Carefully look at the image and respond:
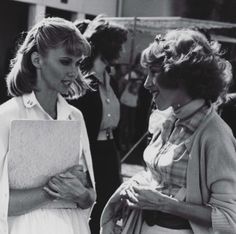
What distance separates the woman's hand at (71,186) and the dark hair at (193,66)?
56cm

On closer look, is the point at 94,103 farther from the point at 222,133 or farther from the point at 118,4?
the point at 118,4

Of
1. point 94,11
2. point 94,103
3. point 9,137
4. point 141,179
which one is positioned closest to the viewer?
point 9,137

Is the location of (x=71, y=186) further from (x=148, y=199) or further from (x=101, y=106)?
(x=101, y=106)

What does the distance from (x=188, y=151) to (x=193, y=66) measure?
37 cm

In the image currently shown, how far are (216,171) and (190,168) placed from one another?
0.40 ft

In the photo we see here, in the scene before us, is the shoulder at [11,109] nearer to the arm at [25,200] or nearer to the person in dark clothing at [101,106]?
the arm at [25,200]

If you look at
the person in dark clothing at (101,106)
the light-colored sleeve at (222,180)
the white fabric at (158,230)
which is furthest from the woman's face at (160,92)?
the person in dark clothing at (101,106)

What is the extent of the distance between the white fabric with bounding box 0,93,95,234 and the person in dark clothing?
180 centimetres

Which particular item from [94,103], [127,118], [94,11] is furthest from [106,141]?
[94,11]

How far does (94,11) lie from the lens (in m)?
14.8

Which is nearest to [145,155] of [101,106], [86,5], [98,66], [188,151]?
[188,151]

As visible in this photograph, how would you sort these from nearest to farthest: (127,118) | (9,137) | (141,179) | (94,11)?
(9,137) < (141,179) < (127,118) < (94,11)

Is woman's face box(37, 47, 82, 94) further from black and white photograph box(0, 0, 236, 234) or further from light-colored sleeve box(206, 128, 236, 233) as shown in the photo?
light-colored sleeve box(206, 128, 236, 233)

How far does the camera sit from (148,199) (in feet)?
8.20
